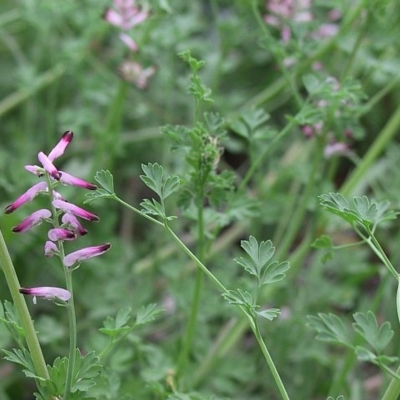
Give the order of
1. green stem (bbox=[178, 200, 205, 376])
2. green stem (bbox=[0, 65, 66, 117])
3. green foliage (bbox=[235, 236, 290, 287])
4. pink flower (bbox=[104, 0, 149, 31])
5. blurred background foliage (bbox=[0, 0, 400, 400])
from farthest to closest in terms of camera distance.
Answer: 1. green stem (bbox=[0, 65, 66, 117])
2. pink flower (bbox=[104, 0, 149, 31])
3. blurred background foliage (bbox=[0, 0, 400, 400])
4. green stem (bbox=[178, 200, 205, 376])
5. green foliage (bbox=[235, 236, 290, 287])

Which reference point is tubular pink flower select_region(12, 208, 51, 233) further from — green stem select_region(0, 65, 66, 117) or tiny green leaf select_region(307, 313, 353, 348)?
green stem select_region(0, 65, 66, 117)

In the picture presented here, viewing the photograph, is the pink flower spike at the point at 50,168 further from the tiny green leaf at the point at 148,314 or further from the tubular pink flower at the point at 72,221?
the tiny green leaf at the point at 148,314

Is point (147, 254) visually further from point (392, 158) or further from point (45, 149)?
point (392, 158)

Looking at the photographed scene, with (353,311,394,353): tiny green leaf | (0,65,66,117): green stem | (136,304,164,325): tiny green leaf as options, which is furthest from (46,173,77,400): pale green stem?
(0,65,66,117): green stem

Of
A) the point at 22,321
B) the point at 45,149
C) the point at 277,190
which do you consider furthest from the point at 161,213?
the point at 45,149

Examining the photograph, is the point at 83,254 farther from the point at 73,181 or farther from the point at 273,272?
the point at 273,272

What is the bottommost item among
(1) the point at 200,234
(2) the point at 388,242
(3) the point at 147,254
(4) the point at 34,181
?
(2) the point at 388,242
